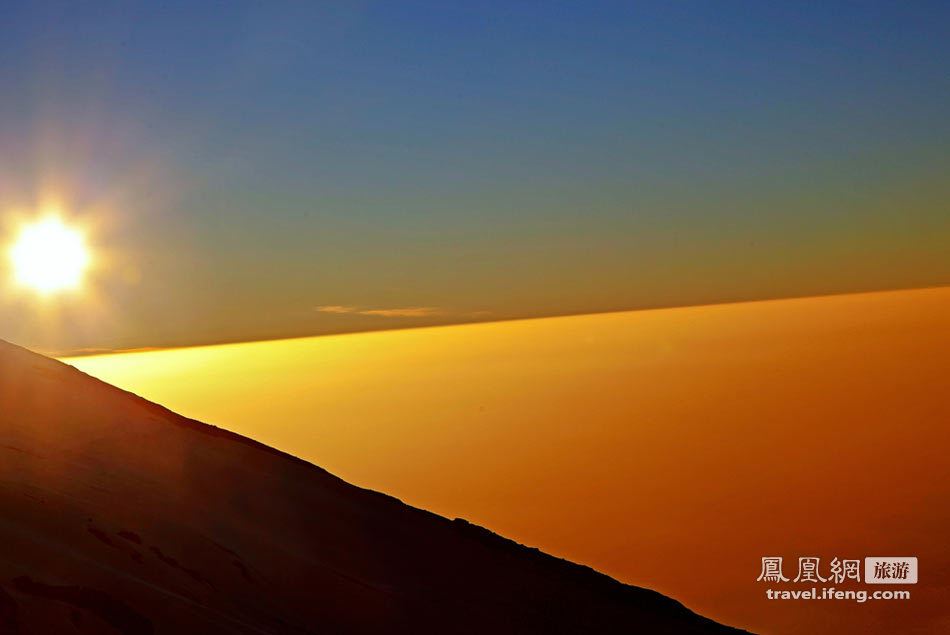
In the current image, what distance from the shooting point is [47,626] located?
6.53 metres

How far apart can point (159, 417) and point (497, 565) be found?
8.33 m

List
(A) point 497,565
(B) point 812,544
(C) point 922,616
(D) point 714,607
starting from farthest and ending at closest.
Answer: (B) point 812,544, (D) point 714,607, (C) point 922,616, (A) point 497,565

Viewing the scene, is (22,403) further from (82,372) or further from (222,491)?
(82,372)

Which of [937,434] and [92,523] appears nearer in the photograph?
[92,523]

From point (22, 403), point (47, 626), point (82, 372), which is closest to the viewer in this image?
point (47, 626)

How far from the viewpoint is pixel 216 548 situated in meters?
10.3

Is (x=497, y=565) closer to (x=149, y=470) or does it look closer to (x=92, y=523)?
(x=149, y=470)

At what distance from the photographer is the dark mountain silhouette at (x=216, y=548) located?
7535mm

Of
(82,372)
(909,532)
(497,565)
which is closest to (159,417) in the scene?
(82,372)

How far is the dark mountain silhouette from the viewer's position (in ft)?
24.7

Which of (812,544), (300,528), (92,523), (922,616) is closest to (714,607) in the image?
(922,616)

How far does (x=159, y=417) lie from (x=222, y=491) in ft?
16.1

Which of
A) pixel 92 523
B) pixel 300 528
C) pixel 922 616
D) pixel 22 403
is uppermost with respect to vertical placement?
pixel 922 616

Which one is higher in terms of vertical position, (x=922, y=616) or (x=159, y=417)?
(x=922, y=616)
